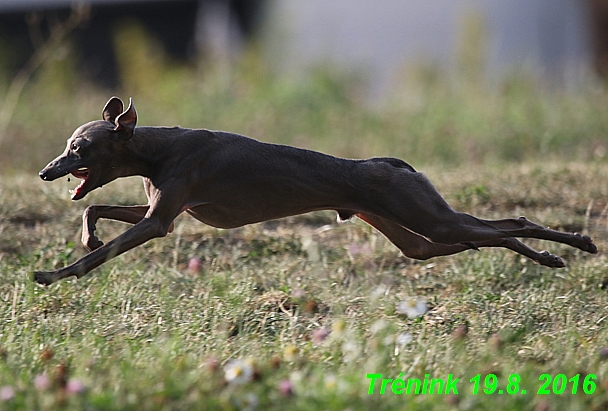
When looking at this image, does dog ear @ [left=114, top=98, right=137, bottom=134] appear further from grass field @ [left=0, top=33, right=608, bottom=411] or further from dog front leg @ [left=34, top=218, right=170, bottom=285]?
grass field @ [left=0, top=33, right=608, bottom=411]

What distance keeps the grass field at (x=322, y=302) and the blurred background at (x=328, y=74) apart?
0.31ft

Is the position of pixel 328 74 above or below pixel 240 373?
above

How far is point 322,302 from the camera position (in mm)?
4961

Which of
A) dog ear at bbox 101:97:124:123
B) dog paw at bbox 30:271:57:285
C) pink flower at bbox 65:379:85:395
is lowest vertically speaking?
pink flower at bbox 65:379:85:395

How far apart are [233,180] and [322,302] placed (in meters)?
0.88

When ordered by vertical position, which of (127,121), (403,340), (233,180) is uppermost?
(127,121)

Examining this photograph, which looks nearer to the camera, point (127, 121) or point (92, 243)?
point (127, 121)

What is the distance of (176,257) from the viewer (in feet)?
18.2

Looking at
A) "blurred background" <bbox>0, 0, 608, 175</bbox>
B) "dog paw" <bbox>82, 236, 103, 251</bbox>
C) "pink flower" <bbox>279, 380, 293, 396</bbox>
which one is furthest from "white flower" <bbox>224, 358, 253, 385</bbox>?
"blurred background" <bbox>0, 0, 608, 175</bbox>

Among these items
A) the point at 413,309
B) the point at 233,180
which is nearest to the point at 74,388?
the point at 233,180

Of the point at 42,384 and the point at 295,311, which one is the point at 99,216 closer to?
the point at 295,311

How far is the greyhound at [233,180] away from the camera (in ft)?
14.3

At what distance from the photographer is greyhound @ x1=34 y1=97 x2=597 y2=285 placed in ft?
14.3

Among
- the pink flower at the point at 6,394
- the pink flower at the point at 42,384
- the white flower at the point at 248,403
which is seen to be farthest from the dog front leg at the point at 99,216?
the white flower at the point at 248,403
